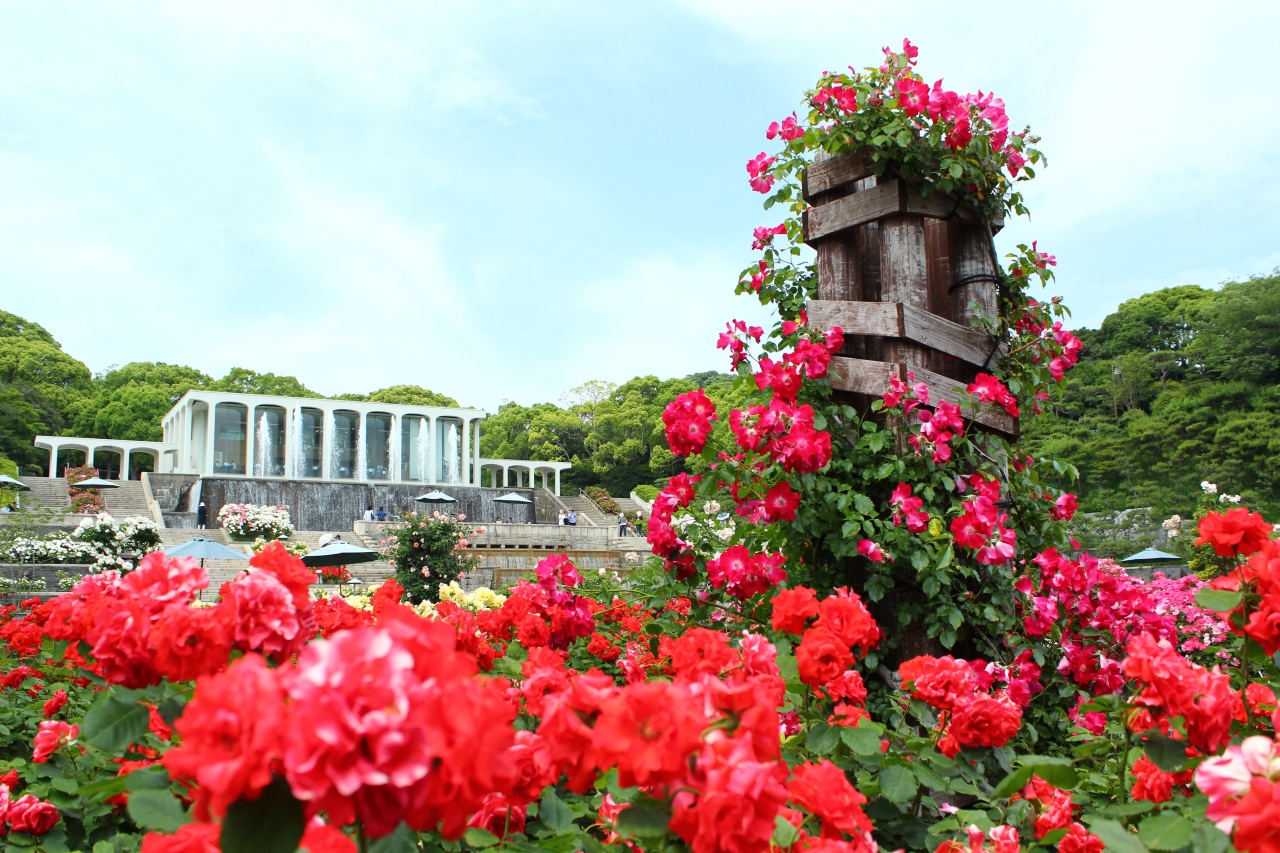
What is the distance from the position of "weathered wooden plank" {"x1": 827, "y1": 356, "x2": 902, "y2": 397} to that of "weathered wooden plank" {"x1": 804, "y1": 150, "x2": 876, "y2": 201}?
0.61 m

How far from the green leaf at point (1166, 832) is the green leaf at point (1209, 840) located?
0.04 ft

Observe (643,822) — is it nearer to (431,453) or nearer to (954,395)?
(954,395)

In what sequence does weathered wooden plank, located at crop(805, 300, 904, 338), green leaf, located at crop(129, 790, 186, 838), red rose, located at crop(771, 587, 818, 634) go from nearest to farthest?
green leaf, located at crop(129, 790, 186, 838) < red rose, located at crop(771, 587, 818, 634) < weathered wooden plank, located at crop(805, 300, 904, 338)

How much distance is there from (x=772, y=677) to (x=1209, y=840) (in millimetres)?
508

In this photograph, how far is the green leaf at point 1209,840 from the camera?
0.94 metres

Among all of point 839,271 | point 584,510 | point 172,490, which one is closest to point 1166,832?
point 839,271

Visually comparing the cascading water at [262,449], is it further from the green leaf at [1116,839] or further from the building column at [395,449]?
the green leaf at [1116,839]

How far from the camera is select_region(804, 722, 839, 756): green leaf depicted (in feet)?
4.46

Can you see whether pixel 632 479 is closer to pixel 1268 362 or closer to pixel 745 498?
pixel 1268 362

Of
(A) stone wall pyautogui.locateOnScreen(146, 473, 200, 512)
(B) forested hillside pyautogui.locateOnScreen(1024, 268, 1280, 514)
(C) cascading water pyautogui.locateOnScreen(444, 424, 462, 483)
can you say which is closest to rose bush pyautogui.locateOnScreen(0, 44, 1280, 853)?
(B) forested hillside pyautogui.locateOnScreen(1024, 268, 1280, 514)

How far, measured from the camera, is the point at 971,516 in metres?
2.38

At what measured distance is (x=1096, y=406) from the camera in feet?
110

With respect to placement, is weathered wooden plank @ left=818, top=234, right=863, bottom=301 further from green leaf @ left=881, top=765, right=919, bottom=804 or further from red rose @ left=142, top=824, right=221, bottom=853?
red rose @ left=142, top=824, right=221, bottom=853

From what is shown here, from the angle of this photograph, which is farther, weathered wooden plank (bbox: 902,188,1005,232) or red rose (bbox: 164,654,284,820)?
weathered wooden plank (bbox: 902,188,1005,232)
